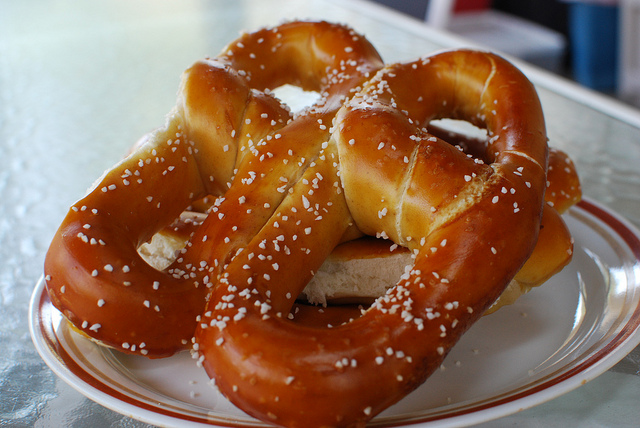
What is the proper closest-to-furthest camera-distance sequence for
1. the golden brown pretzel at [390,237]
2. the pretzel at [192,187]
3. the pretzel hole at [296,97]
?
the golden brown pretzel at [390,237] → the pretzel at [192,187] → the pretzel hole at [296,97]

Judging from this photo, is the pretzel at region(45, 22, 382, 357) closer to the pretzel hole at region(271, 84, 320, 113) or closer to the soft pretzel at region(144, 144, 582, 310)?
the soft pretzel at region(144, 144, 582, 310)

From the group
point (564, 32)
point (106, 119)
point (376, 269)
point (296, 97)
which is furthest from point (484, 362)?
point (564, 32)

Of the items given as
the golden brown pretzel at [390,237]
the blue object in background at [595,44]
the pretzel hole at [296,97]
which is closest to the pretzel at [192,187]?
the golden brown pretzel at [390,237]

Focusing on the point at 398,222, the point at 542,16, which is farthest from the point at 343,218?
the point at 542,16

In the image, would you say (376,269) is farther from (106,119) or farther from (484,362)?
(106,119)

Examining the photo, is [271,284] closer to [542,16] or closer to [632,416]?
[632,416]

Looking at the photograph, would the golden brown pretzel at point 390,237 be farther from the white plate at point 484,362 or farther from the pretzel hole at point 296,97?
the pretzel hole at point 296,97

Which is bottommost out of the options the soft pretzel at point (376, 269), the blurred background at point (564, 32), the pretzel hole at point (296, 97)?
the blurred background at point (564, 32)
